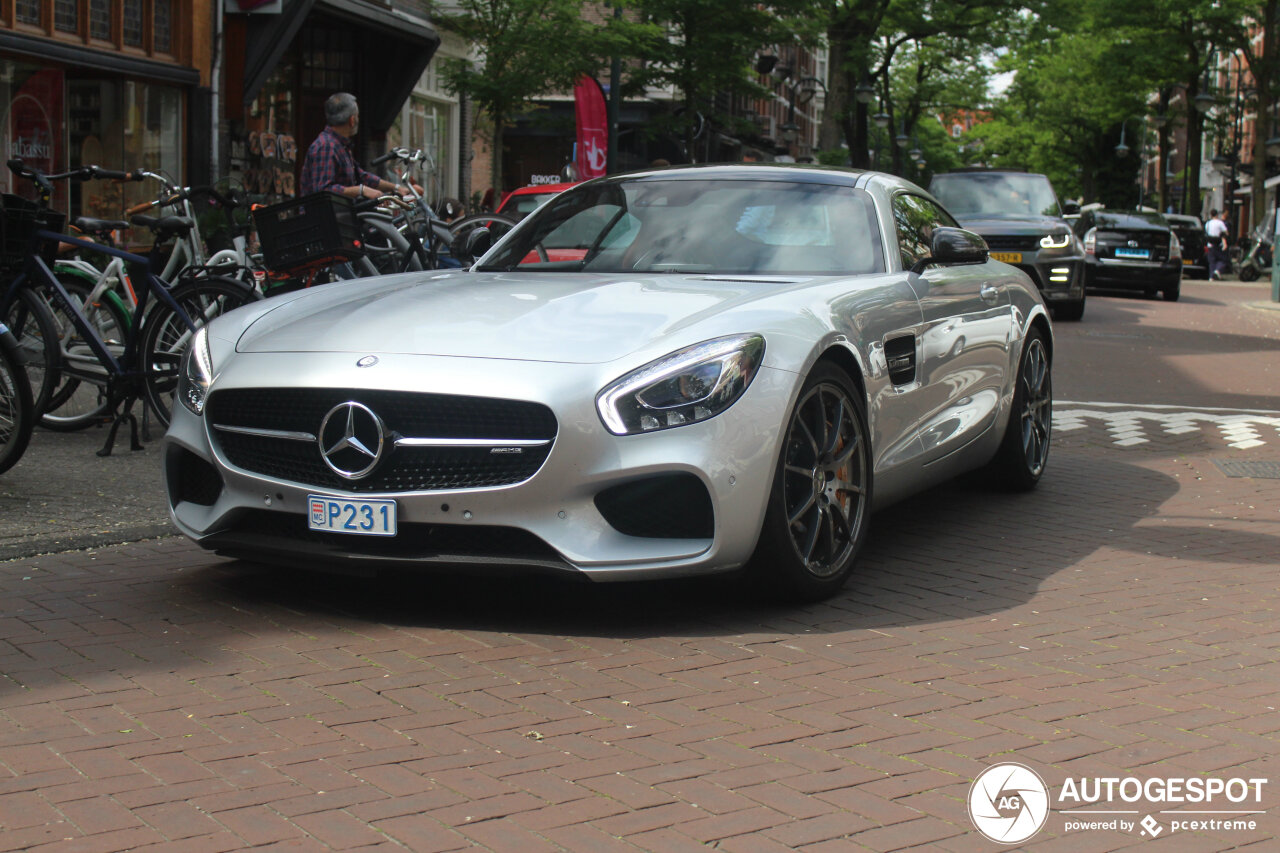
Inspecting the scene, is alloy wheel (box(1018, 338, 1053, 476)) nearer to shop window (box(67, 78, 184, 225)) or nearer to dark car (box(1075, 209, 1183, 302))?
shop window (box(67, 78, 184, 225))

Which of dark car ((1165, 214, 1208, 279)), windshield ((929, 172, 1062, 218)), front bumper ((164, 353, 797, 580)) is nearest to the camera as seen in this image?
front bumper ((164, 353, 797, 580))

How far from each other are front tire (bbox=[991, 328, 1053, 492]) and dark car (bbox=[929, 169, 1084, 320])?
1122 cm

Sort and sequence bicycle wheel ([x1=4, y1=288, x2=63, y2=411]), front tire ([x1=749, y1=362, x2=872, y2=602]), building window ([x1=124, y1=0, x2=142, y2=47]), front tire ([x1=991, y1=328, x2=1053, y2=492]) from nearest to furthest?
front tire ([x1=749, y1=362, x2=872, y2=602]) < bicycle wheel ([x1=4, y1=288, x2=63, y2=411]) < front tire ([x1=991, y1=328, x2=1053, y2=492]) < building window ([x1=124, y1=0, x2=142, y2=47])

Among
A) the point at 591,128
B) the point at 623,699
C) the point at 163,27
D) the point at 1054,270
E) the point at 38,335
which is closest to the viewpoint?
the point at 623,699

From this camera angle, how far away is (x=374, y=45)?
23719 mm

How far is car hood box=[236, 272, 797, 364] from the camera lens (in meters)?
4.69

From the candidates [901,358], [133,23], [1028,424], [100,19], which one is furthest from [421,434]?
[133,23]

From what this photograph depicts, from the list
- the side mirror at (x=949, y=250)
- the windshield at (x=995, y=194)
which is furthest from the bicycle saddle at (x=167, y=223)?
the windshield at (x=995, y=194)

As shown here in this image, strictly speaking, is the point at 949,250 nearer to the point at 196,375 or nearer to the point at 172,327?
the point at 196,375

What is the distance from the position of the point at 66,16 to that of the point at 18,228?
8532 mm

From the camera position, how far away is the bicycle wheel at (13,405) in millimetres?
6285

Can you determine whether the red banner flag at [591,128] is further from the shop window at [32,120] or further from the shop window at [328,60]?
the shop window at [32,120]

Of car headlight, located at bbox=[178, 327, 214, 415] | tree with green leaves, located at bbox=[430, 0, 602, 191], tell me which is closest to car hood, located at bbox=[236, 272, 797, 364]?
car headlight, located at bbox=[178, 327, 214, 415]

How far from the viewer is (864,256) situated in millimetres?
5938
